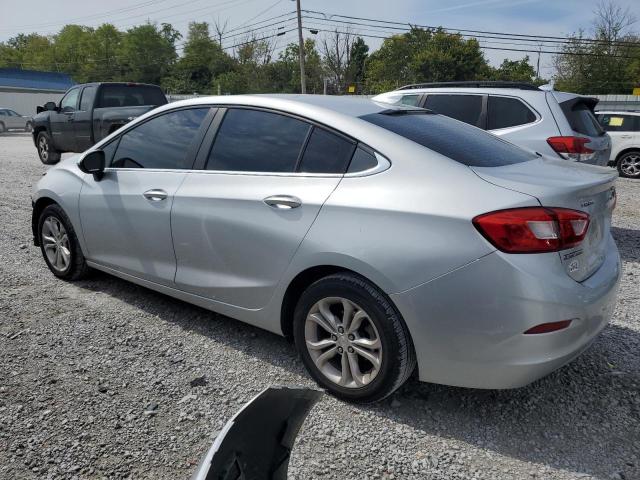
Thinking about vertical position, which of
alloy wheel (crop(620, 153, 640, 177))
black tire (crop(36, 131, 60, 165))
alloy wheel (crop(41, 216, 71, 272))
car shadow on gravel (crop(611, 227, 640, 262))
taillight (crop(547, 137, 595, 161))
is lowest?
alloy wheel (crop(620, 153, 640, 177))

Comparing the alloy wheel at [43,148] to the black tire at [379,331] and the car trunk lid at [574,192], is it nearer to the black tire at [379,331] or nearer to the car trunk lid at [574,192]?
the black tire at [379,331]

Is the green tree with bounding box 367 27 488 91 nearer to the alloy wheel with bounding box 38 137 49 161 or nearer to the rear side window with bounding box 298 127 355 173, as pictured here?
the alloy wheel with bounding box 38 137 49 161

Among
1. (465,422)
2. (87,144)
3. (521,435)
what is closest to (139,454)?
(465,422)

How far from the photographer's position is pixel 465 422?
9.20 feet

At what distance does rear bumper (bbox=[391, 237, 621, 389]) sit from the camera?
2377mm

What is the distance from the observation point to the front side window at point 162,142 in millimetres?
3746

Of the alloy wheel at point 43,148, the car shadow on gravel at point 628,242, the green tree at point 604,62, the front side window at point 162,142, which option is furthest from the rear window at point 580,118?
the green tree at point 604,62

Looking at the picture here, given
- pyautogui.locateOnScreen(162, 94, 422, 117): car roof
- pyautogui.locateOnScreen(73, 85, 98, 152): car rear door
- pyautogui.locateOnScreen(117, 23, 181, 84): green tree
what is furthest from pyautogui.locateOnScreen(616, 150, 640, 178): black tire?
pyautogui.locateOnScreen(117, 23, 181, 84): green tree

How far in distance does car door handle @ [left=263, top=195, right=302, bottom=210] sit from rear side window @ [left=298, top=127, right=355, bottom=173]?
19cm

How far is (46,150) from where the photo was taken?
1377 centimetres

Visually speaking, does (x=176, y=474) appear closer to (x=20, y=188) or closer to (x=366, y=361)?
(x=366, y=361)

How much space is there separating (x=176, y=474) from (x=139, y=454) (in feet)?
0.79

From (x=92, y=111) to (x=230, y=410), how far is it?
10.6 metres

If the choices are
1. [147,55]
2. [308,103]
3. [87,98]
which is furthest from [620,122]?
[147,55]
